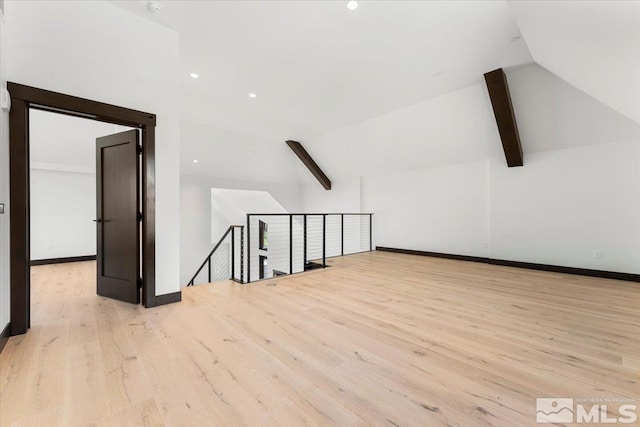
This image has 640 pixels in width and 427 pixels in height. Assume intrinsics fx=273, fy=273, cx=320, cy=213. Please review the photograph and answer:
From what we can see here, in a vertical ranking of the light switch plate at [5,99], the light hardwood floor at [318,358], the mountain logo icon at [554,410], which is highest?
the light switch plate at [5,99]

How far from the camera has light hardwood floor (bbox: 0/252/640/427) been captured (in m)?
1.39

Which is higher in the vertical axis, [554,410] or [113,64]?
[113,64]

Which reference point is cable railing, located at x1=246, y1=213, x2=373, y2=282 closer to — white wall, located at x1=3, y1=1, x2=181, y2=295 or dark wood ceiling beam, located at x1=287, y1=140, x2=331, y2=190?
dark wood ceiling beam, located at x1=287, y1=140, x2=331, y2=190

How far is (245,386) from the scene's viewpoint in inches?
62.1

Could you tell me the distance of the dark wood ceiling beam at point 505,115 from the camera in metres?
4.03

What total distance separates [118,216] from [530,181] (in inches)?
248

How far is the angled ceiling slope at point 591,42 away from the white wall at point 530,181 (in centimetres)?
72

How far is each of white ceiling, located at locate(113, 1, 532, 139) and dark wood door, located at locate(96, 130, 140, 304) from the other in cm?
146

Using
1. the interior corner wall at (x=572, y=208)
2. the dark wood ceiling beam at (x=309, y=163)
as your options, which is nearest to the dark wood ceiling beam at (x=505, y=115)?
the interior corner wall at (x=572, y=208)

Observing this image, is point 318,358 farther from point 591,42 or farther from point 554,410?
point 591,42

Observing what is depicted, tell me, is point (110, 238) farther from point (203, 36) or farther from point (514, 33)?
point (514, 33)

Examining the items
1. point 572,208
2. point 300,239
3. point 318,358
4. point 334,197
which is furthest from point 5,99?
point 300,239

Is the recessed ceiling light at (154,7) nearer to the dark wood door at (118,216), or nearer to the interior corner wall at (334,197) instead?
the dark wood door at (118,216)

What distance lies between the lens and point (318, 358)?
1.89 metres
